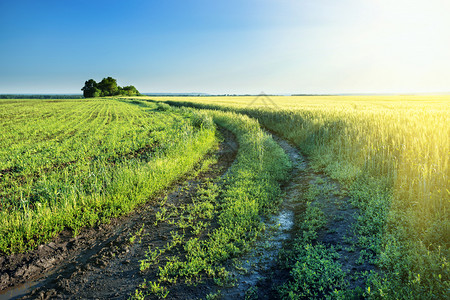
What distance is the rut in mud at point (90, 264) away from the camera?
423 cm

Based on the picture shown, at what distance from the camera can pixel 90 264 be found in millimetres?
4867

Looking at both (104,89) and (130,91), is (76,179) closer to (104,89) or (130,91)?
(104,89)

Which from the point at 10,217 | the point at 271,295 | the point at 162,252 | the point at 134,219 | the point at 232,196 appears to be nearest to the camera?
the point at 271,295

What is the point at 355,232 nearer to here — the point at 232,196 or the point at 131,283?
the point at 232,196

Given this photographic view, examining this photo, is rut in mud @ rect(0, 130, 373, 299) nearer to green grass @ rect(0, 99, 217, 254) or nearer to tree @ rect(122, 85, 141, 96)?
green grass @ rect(0, 99, 217, 254)

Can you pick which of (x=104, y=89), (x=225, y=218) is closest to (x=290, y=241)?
(x=225, y=218)

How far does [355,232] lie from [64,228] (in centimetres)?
660

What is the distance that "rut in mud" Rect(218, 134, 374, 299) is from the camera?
4.12 metres

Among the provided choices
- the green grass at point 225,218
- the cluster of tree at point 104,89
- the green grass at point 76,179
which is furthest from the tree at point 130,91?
the green grass at point 225,218

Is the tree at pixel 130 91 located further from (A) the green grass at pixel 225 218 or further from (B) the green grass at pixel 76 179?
(A) the green grass at pixel 225 218

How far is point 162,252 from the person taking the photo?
509 centimetres

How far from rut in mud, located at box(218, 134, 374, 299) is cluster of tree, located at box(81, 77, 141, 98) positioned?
126 m

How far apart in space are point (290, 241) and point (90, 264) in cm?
403

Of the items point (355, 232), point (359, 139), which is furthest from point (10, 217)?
point (359, 139)
